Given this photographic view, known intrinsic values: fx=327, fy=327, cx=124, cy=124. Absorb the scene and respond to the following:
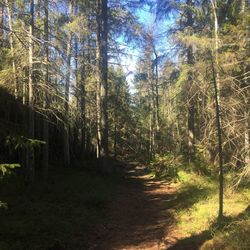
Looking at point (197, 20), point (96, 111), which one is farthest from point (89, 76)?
point (197, 20)

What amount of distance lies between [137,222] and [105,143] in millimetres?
8644

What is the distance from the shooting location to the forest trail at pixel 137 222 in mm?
7746

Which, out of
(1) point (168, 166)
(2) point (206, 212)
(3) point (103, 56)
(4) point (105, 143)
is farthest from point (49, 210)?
(1) point (168, 166)

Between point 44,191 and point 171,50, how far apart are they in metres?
10.4

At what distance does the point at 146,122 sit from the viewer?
4238 centimetres

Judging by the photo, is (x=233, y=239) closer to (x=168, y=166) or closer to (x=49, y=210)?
(x=49, y=210)

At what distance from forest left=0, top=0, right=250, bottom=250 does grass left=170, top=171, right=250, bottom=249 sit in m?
0.04

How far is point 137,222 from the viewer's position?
9617 mm

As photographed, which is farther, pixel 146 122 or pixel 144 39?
pixel 146 122

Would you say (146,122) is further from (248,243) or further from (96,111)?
(248,243)

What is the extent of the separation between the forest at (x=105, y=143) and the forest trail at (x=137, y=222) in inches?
1.2

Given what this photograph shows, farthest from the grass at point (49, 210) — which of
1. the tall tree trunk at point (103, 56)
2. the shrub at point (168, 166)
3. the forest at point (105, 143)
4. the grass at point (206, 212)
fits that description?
the shrub at point (168, 166)

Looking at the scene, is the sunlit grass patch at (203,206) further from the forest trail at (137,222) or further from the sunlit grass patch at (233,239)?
the sunlit grass patch at (233,239)

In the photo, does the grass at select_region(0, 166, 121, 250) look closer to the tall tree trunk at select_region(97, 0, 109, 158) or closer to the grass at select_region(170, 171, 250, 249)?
the grass at select_region(170, 171, 250, 249)
